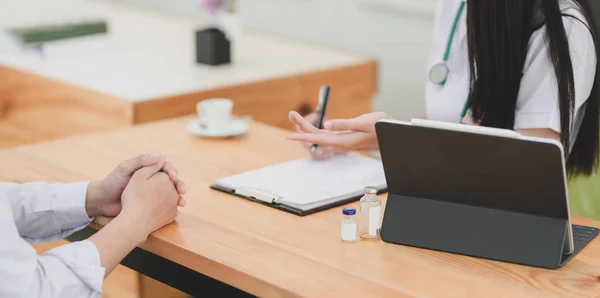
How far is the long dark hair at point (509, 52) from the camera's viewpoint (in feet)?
5.48

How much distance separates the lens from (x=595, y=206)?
188cm

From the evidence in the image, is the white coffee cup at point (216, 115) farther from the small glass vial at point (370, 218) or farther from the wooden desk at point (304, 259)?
the small glass vial at point (370, 218)

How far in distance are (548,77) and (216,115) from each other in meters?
0.69

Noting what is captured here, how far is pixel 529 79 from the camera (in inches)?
67.9

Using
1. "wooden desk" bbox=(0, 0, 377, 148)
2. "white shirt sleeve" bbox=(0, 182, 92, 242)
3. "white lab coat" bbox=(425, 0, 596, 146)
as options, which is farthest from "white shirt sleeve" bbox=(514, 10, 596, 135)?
"wooden desk" bbox=(0, 0, 377, 148)

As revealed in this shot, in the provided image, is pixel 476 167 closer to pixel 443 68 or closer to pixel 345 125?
pixel 345 125

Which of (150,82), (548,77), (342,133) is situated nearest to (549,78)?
(548,77)

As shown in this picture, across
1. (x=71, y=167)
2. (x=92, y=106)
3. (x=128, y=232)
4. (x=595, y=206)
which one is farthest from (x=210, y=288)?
(x=92, y=106)

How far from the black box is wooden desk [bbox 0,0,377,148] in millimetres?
36

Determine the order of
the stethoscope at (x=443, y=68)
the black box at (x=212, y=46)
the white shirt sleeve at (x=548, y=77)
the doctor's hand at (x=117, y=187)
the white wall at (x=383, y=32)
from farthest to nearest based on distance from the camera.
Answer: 1. the white wall at (x=383, y=32)
2. the black box at (x=212, y=46)
3. the stethoscope at (x=443, y=68)
4. the white shirt sleeve at (x=548, y=77)
5. the doctor's hand at (x=117, y=187)

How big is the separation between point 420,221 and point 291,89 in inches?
56.2

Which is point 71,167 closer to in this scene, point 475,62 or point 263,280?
point 263,280

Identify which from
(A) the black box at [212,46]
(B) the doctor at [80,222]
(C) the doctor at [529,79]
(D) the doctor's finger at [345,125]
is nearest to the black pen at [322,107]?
(C) the doctor at [529,79]

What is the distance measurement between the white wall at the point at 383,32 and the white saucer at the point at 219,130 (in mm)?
1866
